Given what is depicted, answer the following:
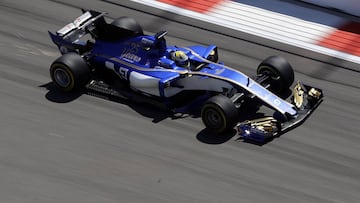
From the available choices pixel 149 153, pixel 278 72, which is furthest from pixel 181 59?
pixel 149 153

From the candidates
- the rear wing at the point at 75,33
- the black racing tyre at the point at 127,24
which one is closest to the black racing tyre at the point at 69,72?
the rear wing at the point at 75,33

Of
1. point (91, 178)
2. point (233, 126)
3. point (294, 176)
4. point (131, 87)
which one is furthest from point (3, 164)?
point (294, 176)

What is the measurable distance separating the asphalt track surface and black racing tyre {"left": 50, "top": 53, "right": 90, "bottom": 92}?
0.24 m

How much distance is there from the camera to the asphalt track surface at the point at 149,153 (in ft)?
37.0

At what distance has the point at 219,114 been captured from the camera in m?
12.3

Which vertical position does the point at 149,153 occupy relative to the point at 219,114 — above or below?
below

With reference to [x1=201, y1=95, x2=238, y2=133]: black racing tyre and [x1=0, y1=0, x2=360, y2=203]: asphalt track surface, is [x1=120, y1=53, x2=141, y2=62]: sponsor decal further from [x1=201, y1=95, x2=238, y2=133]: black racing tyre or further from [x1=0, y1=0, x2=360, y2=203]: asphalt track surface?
[x1=201, y1=95, x2=238, y2=133]: black racing tyre

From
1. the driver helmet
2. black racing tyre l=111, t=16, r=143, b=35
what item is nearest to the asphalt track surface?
the driver helmet

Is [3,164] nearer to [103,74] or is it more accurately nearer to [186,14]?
[103,74]

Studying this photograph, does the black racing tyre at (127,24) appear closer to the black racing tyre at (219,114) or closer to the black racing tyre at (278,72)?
the black racing tyre at (278,72)

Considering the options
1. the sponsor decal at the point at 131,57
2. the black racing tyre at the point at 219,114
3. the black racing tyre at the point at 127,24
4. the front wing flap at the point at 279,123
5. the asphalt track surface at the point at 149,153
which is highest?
the black racing tyre at the point at 127,24

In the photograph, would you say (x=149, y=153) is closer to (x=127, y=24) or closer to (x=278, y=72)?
(x=278, y=72)

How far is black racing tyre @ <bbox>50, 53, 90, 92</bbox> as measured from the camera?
1350 cm

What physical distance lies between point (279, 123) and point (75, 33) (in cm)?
450
